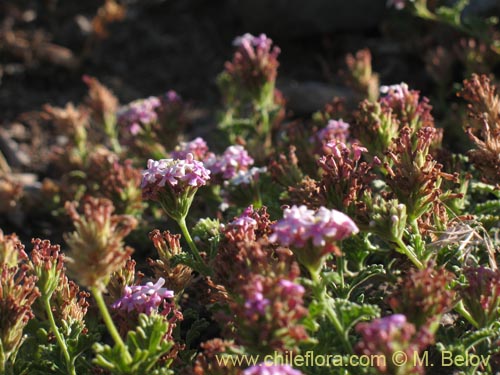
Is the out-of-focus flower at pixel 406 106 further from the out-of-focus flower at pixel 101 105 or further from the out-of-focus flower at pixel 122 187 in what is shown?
the out-of-focus flower at pixel 101 105

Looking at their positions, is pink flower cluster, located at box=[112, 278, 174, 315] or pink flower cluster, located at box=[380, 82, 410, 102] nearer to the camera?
pink flower cluster, located at box=[112, 278, 174, 315]

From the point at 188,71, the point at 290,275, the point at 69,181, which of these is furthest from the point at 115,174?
the point at 188,71

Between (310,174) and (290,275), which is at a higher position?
(310,174)

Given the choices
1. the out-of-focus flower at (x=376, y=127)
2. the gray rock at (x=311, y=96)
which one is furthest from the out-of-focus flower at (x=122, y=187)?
the gray rock at (x=311, y=96)

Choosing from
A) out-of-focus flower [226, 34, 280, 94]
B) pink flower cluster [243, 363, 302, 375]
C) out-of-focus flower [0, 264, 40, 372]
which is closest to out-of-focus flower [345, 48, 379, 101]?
out-of-focus flower [226, 34, 280, 94]

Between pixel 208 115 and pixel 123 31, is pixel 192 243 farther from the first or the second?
pixel 123 31

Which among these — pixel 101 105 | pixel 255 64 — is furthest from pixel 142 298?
pixel 101 105

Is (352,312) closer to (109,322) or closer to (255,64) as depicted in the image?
(109,322)

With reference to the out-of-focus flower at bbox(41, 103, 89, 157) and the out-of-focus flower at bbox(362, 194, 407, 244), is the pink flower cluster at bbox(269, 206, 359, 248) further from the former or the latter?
the out-of-focus flower at bbox(41, 103, 89, 157)
